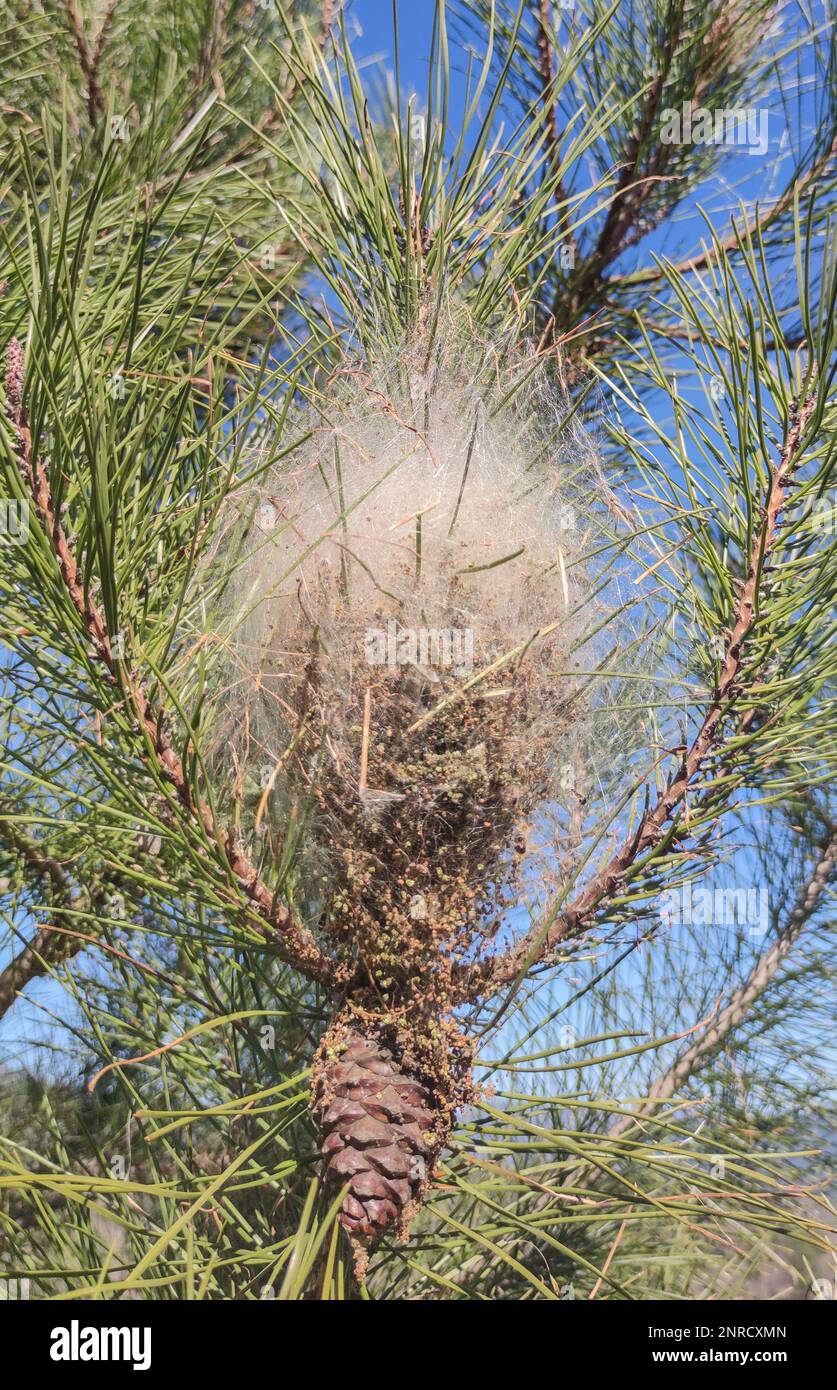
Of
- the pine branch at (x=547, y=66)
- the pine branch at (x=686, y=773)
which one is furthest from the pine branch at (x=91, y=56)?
the pine branch at (x=686, y=773)

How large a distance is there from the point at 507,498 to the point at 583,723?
273mm

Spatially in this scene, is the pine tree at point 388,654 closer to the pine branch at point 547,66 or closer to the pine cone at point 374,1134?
the pine cone at point 374,1134

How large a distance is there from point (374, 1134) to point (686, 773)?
0.52m

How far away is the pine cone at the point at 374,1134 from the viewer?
107cm

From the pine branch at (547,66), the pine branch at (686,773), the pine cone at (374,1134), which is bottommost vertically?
the pine cone at (374,1134)

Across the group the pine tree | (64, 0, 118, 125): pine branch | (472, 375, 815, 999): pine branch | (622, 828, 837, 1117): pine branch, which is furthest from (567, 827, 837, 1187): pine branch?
(64, 0, 118, 125): pine branch

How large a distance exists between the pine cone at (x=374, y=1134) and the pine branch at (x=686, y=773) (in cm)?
14

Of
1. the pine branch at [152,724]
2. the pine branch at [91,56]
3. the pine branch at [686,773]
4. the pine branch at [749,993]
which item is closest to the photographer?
the pine branch at [152,724]

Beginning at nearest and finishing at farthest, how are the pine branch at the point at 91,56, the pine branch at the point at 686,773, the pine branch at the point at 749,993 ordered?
the pine branch at the point at 686,773 → the pine branch at the point at 749,993 → the pine branch at the point at 91,56

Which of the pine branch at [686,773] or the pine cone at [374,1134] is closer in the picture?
the pine cone at [374,1134]

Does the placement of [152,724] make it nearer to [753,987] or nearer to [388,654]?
[388,654]

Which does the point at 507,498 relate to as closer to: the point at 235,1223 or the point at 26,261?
the point at 26,261

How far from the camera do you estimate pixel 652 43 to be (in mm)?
1922
